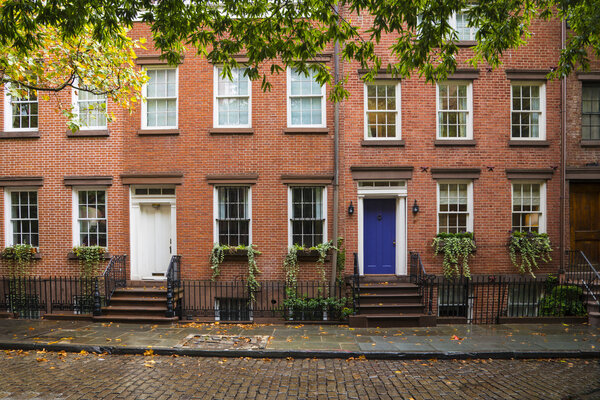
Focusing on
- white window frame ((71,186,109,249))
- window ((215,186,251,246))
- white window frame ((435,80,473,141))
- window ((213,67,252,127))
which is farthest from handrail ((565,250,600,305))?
white window frame ((71,186,109,249))

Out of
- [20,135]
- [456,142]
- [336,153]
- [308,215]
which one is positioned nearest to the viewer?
[336,153]

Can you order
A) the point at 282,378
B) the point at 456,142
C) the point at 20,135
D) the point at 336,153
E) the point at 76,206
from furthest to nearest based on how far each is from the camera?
the point at 76,206 < the point at 20,135 < the point at 456,142 < the point at 336,153 < the point at 282,378

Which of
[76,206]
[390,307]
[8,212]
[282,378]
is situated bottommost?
[282,378]

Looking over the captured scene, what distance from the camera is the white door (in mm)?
12062

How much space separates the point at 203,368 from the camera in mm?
7172

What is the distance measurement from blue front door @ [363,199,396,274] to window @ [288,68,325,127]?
3006mm

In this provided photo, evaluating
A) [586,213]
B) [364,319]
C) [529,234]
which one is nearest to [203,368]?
[364,319]

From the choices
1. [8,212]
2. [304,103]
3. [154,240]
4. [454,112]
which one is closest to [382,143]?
[454,112]

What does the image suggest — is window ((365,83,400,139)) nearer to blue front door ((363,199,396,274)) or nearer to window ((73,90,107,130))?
blue front door ((363,199,396,274))

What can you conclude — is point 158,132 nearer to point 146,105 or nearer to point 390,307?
point 146,105

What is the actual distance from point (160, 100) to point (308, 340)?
842cm

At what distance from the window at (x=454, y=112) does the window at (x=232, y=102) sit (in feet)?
19.5

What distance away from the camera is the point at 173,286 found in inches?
415

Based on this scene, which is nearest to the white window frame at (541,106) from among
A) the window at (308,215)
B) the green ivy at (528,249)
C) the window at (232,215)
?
the green ivy at (528,249)
